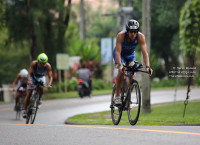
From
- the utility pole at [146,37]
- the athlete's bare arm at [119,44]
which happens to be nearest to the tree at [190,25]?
the utility pole at [146,37]

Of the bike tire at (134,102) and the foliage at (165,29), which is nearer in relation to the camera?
the bike tire at (134,102)

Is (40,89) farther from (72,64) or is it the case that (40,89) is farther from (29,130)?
(72,64)

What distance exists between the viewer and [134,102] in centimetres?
884

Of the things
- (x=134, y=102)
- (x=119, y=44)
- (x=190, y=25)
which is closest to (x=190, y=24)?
(x=190, y=25)

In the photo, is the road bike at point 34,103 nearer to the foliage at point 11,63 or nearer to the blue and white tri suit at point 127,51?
the blue and white tri suit at point 127,51

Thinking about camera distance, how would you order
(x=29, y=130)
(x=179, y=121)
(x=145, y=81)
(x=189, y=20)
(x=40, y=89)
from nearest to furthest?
(x=29, y=130) < (x=179, y=121) < (x=40, y=89) < (x=145, y=81) < (x=189, y=20)

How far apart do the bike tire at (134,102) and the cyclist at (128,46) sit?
1.25 feet

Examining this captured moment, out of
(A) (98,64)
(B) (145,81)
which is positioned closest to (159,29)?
(A) (98,64)

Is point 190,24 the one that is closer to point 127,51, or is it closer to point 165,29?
point 165,29

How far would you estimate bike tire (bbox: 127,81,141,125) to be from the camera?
8.66 meters

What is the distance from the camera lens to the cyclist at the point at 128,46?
28.6ft

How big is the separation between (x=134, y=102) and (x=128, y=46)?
3.74ft

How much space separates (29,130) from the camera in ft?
27.5

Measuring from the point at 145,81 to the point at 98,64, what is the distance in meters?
29.2
